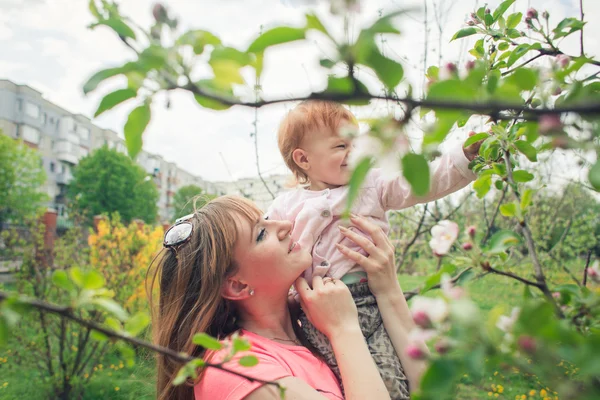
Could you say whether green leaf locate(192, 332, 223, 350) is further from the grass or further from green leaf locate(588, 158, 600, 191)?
the grass

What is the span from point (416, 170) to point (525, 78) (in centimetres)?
20

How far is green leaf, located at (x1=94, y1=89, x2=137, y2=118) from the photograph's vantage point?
57cm

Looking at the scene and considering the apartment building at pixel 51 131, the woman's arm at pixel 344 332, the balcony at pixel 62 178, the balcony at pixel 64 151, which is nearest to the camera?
the woman's arm at pixel 344 332

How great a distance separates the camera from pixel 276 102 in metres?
0.54

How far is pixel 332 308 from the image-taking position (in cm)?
174

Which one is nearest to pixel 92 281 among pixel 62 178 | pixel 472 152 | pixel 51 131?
pixel 472 152

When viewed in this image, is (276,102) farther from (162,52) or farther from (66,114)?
(66,114)

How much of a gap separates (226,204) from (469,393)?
422 cm

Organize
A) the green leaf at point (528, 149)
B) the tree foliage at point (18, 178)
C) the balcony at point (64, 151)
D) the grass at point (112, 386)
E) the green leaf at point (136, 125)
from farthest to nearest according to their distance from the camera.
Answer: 1. the balcony at point (64, 151)
2. the tree foliage at point (18, 178)
3. the grass at point (112, 386)
4. the green leaf at point (528, 149)
5. the green leaf at point (136, 125)

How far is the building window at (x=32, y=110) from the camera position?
Result: 116 feet

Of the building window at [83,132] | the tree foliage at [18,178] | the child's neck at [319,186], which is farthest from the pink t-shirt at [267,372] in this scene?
the building window at [83,132]

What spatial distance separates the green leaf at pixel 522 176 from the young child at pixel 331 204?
542 millimetres

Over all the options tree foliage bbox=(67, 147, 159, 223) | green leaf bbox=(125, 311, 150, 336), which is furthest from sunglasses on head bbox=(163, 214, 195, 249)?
tree foliage bbox=(67, 147, 159, 223)

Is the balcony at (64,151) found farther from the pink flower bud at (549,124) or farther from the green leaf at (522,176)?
the pink flower bud at (549,124)
